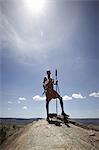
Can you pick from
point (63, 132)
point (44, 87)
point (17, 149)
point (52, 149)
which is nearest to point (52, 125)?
point (63, 132)

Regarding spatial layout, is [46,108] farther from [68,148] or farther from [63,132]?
[68,148]

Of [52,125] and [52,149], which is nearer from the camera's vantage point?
[52,149]

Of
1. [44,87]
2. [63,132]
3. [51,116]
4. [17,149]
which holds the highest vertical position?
[44,87]

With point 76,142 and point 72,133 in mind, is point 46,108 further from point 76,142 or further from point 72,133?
point 76,142

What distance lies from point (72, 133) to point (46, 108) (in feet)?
9.64

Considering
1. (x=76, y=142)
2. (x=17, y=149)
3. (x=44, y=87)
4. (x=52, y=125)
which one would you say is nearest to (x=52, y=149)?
(x=76, y=142)

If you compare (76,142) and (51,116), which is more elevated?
(51,116)

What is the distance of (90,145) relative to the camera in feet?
16.7

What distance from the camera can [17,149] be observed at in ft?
17.3

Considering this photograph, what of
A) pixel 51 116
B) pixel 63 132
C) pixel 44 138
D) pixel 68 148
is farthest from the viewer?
pixel 51 116

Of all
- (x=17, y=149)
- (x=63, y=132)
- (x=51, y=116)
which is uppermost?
(x=51, y=116)

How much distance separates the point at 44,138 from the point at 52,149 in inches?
26.7

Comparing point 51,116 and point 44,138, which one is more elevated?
point 51,116

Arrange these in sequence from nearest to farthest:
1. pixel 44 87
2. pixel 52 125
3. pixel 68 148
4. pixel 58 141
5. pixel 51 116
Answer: pixel 68 148, pixel 58 141, pixel 52 125, pixel 51 116, pixel 44 87
